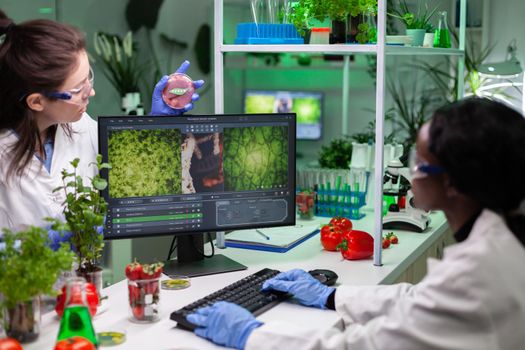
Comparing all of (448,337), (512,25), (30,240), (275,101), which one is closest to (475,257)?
(448,337)

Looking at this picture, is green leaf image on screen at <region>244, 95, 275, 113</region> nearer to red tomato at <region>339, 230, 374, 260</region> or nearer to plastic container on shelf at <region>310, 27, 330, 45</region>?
plastic container on shelf at <region>310, 27, 330, 45</region>

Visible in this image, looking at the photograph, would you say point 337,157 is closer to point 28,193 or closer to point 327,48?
point 327,48

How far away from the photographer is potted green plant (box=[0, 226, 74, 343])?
158 centimetres

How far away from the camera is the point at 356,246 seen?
2486 millimetres

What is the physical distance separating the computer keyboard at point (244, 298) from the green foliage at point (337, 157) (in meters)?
1.33

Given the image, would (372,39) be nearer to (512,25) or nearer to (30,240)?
(30,240)

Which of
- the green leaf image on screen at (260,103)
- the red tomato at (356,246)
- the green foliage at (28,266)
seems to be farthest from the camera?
the green leaf image on screen at (260,103)

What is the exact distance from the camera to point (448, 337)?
1.48 m

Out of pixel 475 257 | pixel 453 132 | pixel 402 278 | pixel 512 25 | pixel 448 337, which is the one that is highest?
pixel 512 25

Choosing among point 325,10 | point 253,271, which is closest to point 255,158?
point 253,271

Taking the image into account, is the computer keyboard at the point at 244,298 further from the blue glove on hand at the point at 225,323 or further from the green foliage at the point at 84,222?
the green foliage at the point at 84,222

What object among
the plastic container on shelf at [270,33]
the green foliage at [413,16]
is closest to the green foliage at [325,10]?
the plastic container on shelf at [270,33]

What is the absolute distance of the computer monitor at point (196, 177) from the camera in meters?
2.18

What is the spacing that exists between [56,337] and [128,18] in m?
4.15
